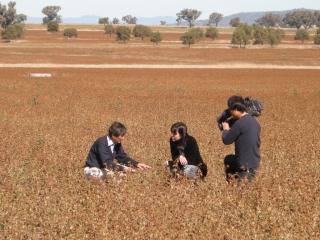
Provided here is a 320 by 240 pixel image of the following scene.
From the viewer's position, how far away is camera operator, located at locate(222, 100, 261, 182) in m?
8.52

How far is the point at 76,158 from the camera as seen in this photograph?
11.5m

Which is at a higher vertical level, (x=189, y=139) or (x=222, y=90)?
(x=189, y=139)

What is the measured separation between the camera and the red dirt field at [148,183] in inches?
253

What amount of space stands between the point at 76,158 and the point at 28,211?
14.2ft

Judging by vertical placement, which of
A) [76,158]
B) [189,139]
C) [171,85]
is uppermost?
[189,139]

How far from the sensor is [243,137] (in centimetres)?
860

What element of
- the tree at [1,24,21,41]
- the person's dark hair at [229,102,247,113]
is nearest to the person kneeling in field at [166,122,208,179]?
the person's dark hair at [229,102,247,113]

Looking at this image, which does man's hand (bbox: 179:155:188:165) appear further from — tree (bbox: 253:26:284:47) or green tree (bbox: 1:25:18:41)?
green tree (bbox: 1:25:18:41)

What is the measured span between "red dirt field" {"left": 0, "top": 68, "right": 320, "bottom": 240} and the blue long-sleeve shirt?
346 mm

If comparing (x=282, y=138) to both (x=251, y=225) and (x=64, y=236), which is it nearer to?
(x=251, y=225)

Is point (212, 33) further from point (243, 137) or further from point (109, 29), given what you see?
point (243, 137)

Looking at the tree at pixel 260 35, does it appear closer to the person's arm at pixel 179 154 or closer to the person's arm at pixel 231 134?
the person's arm at pixel 179 154

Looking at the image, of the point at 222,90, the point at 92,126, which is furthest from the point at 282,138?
the point at 222,90

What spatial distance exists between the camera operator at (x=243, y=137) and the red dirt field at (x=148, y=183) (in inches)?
11.6
